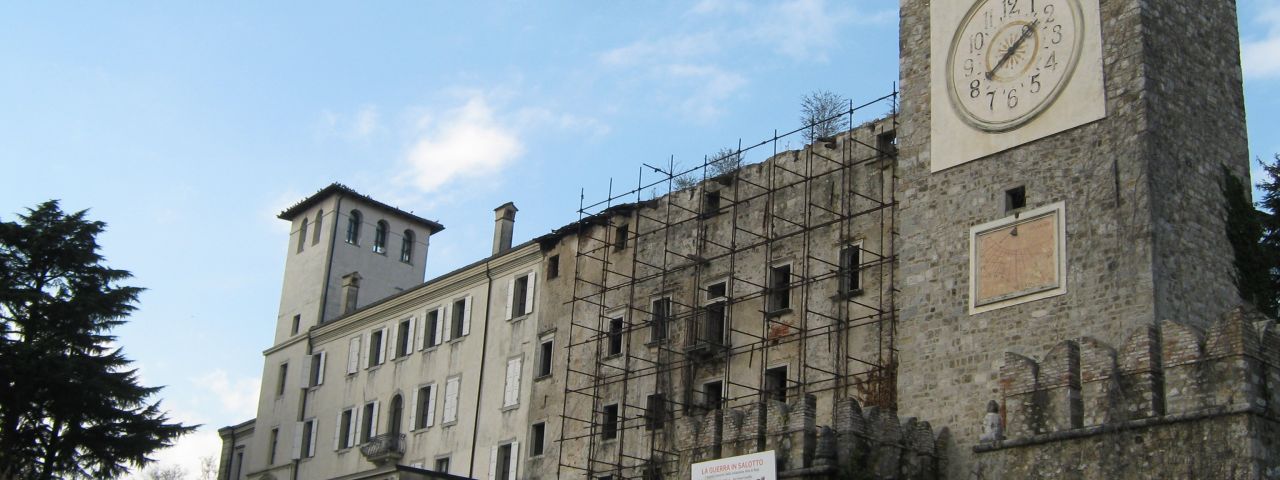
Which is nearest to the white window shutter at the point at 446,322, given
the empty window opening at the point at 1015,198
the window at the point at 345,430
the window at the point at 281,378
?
the window at the point at 345,430

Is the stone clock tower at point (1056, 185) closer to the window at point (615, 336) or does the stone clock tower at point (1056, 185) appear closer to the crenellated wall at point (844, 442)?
the crenellated wall at point (844, 442)

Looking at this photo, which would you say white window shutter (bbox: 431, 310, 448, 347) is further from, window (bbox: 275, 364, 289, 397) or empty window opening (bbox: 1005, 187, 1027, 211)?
empty window opening (bbox: 1005, 187, 1027, 211)

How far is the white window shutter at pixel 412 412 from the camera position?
4297 centimetres

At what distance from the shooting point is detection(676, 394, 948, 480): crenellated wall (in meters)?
23.9

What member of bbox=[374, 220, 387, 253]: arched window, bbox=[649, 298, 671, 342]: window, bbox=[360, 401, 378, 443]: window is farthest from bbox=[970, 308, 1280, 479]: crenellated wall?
bbox=[374, 220, 387, 253]: arched window

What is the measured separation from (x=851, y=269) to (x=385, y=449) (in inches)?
711

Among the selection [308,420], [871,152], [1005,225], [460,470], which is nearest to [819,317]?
[871,152]

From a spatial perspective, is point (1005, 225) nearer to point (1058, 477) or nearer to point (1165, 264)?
point (1165, 264)

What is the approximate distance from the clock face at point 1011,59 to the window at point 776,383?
7470mm

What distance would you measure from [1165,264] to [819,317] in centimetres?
885

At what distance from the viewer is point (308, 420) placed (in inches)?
1917

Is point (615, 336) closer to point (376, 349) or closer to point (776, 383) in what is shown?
point (776, 383)

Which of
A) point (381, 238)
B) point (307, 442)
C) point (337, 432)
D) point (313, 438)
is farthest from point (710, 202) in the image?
point (381, 238)

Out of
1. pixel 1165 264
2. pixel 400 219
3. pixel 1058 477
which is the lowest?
pixel 1058 477
